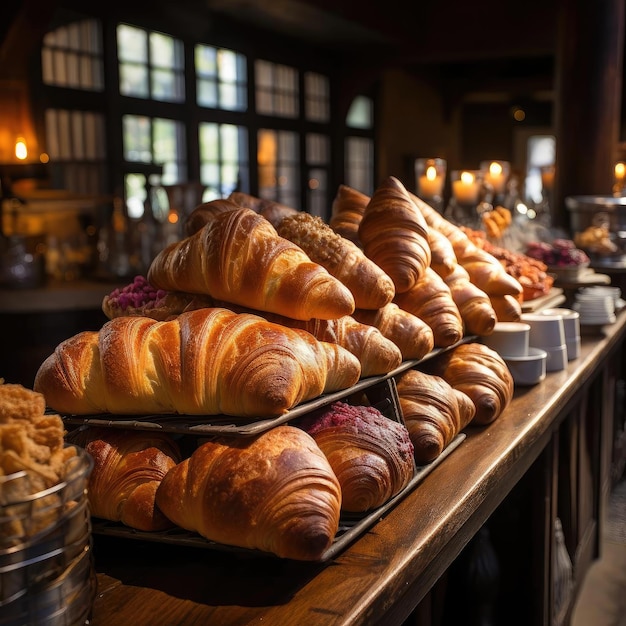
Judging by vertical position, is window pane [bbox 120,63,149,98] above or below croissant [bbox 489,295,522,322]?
above

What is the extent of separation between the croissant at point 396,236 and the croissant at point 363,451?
37cm

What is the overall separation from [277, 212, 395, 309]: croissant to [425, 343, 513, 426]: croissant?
0.35 metres

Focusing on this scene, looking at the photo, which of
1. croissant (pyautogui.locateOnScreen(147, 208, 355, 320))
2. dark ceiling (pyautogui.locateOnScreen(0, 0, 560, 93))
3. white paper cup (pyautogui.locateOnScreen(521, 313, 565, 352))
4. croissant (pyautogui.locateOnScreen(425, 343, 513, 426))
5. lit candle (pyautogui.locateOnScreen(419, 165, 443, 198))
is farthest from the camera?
dark ceiling (pyautogui.locateOnScreen(0, 0, 560, 93))

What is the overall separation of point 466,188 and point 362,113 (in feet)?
30.7

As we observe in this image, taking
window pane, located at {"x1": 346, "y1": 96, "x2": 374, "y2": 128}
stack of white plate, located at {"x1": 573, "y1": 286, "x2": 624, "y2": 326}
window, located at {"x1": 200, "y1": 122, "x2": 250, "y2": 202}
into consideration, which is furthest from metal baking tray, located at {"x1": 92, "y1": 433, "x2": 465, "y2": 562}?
window pane, located at {"x1": 346, "y1": 96, "x2": 374, "y2": 128}

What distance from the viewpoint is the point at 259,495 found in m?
0.98

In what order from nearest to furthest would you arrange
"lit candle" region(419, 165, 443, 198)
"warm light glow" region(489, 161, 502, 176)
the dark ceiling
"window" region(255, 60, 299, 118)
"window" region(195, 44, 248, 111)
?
"lit candle" region(419, 165, 443, 198), "warm light glow" region(489, 161, 502, 176), the dark ceiling, "window" region(195, 44, 248, 111), "window" region(255, 60, 299, 118)

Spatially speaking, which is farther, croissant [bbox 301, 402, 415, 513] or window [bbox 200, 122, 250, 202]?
window [bbox 200, 122, 250, 202]

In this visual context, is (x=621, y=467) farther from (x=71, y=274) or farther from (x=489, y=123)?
(x=489, y=123)

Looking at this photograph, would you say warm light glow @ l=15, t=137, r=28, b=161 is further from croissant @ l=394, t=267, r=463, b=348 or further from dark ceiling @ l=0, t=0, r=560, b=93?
croissant @ l=394, t=267, r=463, b=348

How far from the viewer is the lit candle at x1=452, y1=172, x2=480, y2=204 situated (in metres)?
2.95

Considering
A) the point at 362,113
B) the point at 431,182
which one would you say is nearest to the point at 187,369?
the point at 431,182

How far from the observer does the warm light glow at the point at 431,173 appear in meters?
2.74

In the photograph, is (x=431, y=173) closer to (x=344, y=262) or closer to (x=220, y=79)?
(x=344, y=262)
